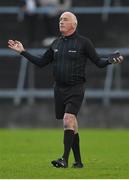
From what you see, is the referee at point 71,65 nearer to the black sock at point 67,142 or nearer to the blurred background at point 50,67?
the black sock at point 67,142

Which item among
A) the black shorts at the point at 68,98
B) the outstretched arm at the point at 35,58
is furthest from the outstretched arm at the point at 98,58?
the outstretched arm at the point at 35,58

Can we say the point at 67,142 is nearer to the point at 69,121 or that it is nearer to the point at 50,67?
the point at 69,121

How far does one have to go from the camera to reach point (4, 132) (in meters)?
22.1

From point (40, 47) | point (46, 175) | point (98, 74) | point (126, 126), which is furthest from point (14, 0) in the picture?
point (46, 175)

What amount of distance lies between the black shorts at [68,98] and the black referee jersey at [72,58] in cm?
9

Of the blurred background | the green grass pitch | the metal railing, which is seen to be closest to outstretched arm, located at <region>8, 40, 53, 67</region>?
the green grass pitch

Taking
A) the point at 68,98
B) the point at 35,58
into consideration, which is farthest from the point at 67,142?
the point at 35,58

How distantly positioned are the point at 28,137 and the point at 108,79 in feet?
18.1

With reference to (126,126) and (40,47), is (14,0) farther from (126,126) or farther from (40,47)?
(126,126)

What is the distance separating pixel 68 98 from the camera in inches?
480

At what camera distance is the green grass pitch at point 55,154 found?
36.7ft

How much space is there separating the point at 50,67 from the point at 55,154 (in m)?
10.9

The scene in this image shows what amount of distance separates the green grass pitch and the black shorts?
86 cm

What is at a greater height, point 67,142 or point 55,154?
point 67,142
